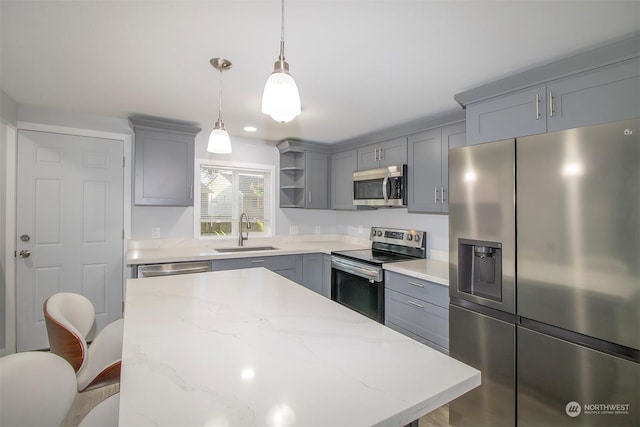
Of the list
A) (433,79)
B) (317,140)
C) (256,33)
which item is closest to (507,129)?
(433,79)

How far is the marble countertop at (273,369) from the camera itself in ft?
2.19

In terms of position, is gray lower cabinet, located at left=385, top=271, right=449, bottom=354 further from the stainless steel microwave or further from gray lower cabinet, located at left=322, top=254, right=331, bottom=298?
gray lower cabinet, located at left=322, top=254, right=331, bottom=298

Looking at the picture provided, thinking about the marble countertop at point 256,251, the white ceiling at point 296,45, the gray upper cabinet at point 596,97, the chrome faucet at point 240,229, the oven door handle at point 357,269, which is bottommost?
the oven door handle at point 357,269

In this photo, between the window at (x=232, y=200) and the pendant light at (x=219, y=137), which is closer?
the pendant light at (x=219, y=137)

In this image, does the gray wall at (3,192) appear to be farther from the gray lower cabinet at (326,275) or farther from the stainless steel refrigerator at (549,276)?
the stainless steel refrigerator at (549,276)

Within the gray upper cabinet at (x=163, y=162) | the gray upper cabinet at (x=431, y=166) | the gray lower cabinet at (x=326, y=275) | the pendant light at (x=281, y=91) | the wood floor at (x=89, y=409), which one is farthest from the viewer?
the gray lower cabinet at (x=326, y=275)

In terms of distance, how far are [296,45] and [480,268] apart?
1661mm

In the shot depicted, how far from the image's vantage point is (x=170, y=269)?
274cm

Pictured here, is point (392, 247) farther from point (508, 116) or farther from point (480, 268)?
point (508, 116)

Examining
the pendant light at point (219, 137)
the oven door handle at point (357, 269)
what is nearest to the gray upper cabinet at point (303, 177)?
the oven door handle at point (357, 269)

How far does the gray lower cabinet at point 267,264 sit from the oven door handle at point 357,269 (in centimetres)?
46

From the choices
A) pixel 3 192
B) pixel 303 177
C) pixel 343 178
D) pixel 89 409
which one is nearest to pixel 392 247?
pixel 343 178

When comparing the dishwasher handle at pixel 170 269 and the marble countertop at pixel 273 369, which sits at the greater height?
the marble countertop at pixel 273 369

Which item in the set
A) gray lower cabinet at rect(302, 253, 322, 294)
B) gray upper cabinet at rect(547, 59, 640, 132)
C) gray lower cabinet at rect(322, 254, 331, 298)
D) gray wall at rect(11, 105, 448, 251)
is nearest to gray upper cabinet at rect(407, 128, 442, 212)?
gray wall at rect(11, 105, 448, 251)
